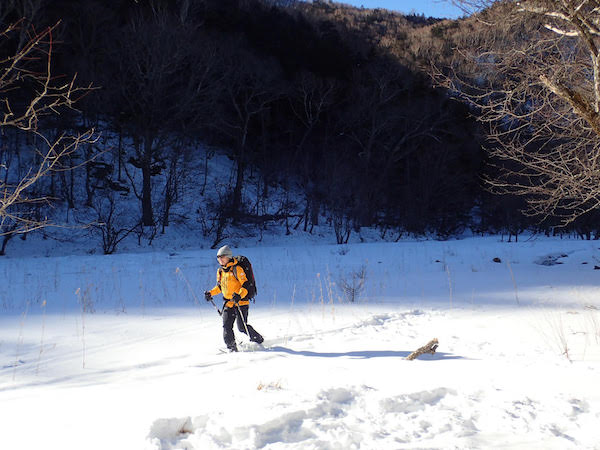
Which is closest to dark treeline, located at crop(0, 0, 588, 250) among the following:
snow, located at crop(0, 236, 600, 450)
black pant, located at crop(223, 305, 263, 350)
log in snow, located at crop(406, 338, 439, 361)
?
snow, located at crop(0, 236, 600, 450)

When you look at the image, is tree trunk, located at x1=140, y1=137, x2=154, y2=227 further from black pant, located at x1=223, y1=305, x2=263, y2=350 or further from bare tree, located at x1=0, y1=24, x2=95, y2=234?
black pant, located at x1=223, y1=305, x2=263, y2=350

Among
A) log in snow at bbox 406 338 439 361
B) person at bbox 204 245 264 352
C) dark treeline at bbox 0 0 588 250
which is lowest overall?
log in snow at bbox 406 338 439 361

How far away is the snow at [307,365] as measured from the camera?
311 centimetres

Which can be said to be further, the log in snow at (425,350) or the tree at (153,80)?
the tree at (153,80)

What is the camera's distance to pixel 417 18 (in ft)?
129

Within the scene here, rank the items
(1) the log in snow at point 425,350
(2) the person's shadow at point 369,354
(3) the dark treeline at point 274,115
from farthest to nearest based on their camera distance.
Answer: (3) the dark treeline at point 274,115 < (2) the person's shadow at point 369,354 < (1) the log in snow at point 425,350

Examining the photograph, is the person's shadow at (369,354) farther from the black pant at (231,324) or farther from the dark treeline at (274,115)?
the dark treeline at (274,115)

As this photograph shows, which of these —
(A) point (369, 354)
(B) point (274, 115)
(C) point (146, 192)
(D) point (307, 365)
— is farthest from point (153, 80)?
(D) point (307, 365)

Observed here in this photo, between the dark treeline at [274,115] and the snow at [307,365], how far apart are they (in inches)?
529

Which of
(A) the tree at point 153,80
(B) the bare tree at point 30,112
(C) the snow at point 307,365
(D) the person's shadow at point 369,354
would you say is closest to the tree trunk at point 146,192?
(A) the tree at point 153,80

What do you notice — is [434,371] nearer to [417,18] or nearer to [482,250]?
[482,250]

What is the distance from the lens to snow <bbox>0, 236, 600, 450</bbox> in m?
3.11

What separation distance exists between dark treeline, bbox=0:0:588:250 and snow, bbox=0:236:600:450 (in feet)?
44.1

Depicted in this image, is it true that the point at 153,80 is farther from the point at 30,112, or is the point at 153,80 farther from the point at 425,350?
the point at 425,350
